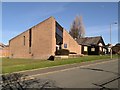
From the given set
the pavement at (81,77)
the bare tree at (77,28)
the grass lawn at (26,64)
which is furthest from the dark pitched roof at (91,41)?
the pavement at (81,77)

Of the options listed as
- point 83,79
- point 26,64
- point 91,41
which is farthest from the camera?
point 91,41

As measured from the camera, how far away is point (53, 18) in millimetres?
45125

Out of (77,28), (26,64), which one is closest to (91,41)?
(77,28)

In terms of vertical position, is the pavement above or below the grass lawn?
below

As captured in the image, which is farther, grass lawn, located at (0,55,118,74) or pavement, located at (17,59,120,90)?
grass lawn, located at (0,55,118,74)

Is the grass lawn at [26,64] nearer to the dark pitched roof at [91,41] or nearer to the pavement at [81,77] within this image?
the pavement at [81,77]

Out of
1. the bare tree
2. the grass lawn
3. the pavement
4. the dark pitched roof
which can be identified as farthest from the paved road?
the bare tree

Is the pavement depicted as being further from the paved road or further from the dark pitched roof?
the dark pitched roof

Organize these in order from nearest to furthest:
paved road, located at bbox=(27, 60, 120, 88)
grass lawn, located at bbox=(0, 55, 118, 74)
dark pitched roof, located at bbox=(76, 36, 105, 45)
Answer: paved road, located at bbox=(27, 60, 120, 88) < grass lawn, located at bbox=(0, 55, 118, 74) < dark pitched roof, located at bbox=(76, 36, 105, 45)

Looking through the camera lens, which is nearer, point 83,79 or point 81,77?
point 83,79

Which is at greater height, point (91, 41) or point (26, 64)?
point (91, 41)

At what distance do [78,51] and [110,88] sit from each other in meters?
44.0

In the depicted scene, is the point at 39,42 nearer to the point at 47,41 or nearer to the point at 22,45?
the point at 47,41

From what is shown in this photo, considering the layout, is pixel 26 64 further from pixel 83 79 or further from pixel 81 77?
pixel 83 79
